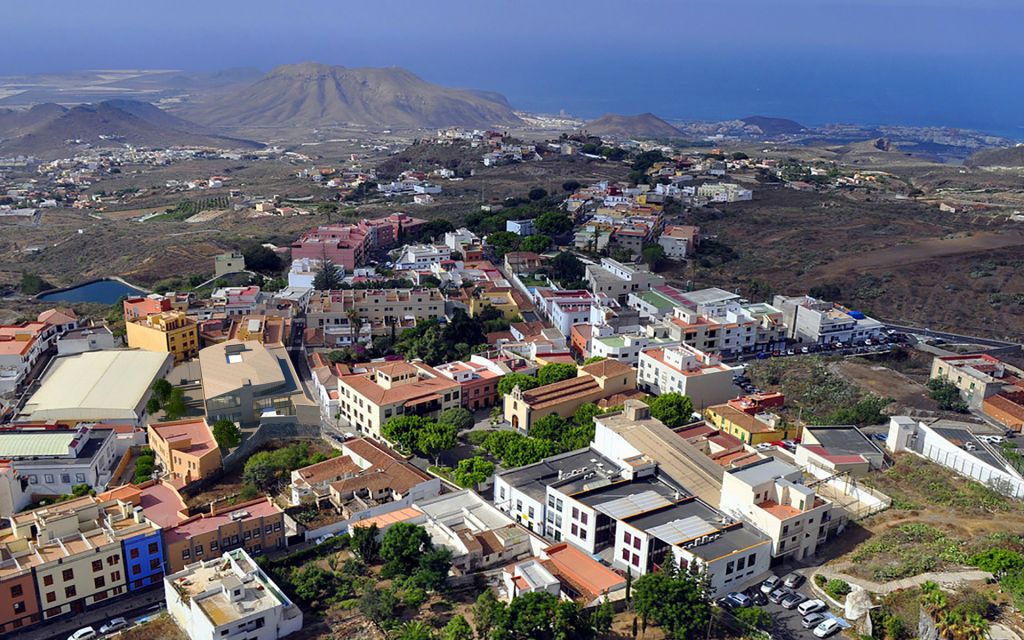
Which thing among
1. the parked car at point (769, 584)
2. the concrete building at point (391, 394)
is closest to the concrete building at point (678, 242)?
the concrete building at point (391, 394)

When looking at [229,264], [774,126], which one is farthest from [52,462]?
[774,126]

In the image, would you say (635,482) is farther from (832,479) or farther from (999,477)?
(999,477)

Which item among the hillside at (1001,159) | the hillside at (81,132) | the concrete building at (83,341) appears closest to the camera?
the concrete building at (83,341)

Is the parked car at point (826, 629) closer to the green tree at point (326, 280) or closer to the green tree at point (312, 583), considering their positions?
the green tree at point (312, 583)

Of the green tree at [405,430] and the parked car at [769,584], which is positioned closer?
the parked car at [769,584]

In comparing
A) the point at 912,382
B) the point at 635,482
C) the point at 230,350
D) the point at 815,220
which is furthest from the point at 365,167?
the point at 635,482

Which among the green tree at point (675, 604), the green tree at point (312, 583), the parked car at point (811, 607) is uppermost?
the green tree at point (675, 604)

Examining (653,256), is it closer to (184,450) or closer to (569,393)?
(569,393)
